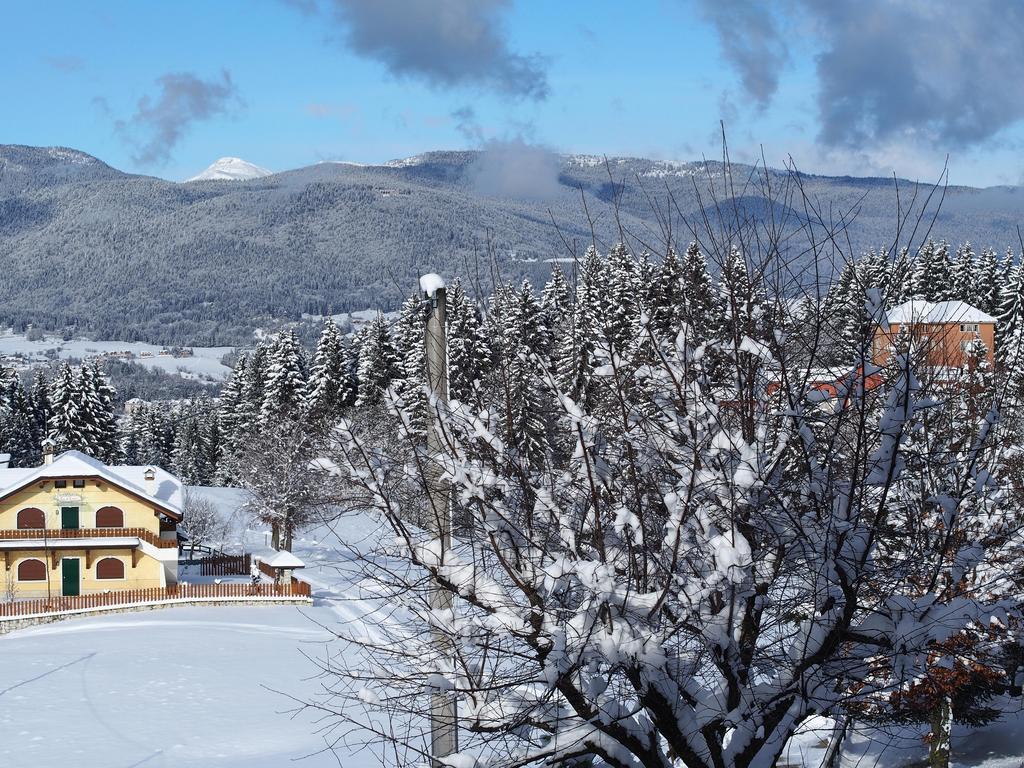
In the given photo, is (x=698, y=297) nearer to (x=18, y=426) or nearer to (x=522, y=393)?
(x=522, y=393)

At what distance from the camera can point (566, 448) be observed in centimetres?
670

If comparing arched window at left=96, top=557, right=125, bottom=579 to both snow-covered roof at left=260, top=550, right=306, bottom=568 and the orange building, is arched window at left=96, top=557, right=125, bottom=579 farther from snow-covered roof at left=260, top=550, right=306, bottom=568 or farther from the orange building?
the orange building

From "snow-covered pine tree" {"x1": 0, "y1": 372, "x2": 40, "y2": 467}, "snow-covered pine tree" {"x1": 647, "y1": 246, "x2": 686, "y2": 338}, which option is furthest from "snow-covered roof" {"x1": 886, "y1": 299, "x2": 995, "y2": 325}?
"snow-covered pine tree" {"x1": 0, "y1": 372, "x2": 40, "y2": 467}

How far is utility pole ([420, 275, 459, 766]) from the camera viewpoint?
5734 millimetres

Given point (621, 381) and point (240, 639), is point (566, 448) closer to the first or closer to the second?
point (621, 381)

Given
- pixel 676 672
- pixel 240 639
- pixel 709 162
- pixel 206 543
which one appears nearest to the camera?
pixel 676 672

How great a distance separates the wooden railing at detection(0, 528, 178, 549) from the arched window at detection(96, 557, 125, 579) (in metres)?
1.33

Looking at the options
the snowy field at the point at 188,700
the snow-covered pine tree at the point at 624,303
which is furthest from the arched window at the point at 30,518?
the snow-covered pine tree at the point at 624,303

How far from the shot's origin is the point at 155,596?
39.9 m

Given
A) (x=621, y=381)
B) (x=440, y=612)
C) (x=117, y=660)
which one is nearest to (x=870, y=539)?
(x=621, y=381)

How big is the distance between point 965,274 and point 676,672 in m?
66.2

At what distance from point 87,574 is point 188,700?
60.7 feet

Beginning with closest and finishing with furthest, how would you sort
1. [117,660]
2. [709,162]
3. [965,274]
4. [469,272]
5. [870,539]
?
[870,539], [469,272], [709,162], [117,660], [965,274]

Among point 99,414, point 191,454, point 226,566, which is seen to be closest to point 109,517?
point 226,566
